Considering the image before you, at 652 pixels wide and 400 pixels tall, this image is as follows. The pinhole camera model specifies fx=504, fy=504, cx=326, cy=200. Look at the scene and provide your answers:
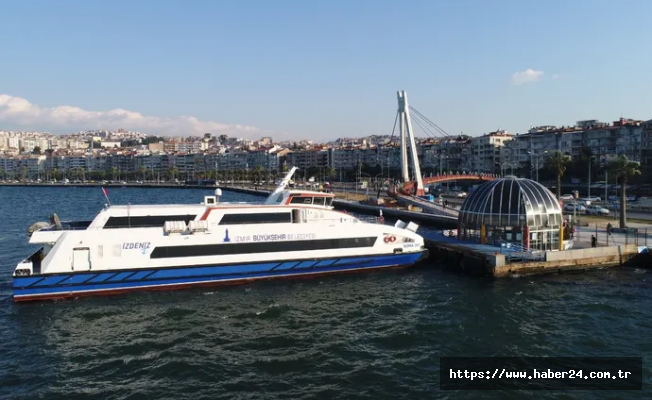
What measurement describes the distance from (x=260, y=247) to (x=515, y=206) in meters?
15.3

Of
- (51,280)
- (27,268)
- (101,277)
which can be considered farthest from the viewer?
(101,277)

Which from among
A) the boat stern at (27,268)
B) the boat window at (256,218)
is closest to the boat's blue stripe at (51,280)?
the boat stern at (27,268)

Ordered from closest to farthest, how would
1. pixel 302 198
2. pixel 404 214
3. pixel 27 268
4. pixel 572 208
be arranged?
pixel 27 268
pixel 302 198
pixel 572 208
pixel 404 214

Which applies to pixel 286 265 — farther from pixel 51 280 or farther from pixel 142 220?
pixel 51 280

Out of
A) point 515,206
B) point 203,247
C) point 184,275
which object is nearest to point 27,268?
point 184,275

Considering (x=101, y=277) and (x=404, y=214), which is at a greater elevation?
(x=404, y=214)

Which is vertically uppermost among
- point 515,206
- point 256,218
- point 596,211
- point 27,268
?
point 515,206

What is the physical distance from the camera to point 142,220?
87.0ft

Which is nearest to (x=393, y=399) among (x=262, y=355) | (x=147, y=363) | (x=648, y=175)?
(x=262, y=355)

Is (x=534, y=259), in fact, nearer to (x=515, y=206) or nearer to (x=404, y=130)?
(x=515, y=206)

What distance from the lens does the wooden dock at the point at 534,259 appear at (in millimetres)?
28062

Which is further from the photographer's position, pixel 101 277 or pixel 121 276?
pixel 121 276

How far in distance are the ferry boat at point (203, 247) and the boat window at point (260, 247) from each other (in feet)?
0.17

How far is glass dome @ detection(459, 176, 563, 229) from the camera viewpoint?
29.9 m
